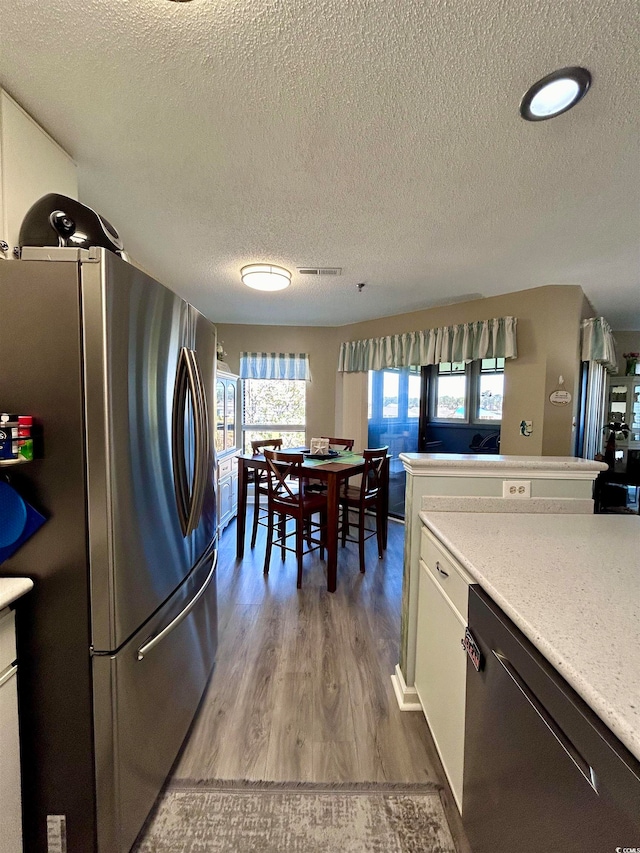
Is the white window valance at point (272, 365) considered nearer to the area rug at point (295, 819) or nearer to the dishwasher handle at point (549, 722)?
the area rug at point (295, 819)

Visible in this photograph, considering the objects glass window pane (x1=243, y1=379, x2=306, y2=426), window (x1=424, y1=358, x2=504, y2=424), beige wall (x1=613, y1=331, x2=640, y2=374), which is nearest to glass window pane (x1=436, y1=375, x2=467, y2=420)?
window (x1=424, y1=358, x2=504, y2=424)

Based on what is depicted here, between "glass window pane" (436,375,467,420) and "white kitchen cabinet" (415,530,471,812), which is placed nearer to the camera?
"white kitchen cabinet" (415,530,471,812)

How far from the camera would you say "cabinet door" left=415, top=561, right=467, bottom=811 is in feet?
3.58

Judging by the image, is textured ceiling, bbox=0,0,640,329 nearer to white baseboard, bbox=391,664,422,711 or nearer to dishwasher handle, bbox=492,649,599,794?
dishwasher handle, bbox=492,649,599,794

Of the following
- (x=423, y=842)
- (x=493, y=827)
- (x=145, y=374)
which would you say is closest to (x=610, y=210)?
(x=145, y=374)

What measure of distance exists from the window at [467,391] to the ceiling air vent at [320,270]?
1667mm

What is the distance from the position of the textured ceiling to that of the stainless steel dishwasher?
159 cm

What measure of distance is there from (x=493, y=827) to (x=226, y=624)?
A: 1704 mm

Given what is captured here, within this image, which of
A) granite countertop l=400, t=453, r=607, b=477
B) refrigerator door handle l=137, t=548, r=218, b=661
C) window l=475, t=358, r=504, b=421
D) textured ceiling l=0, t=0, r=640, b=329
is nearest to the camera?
textured ceiling l=0, t=0, r=640, b=329

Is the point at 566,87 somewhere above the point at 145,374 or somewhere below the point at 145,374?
above

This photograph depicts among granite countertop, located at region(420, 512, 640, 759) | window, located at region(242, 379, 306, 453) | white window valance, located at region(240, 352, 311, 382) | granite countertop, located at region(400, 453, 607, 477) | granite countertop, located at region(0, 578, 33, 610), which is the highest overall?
white window valance, located at region(240, 352, 311, 382)

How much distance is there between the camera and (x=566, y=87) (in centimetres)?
109

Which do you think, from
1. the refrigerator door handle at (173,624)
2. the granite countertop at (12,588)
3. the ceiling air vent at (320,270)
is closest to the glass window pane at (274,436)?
the ceiling air vent at (320,270)

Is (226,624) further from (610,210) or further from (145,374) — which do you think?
(610,210)
